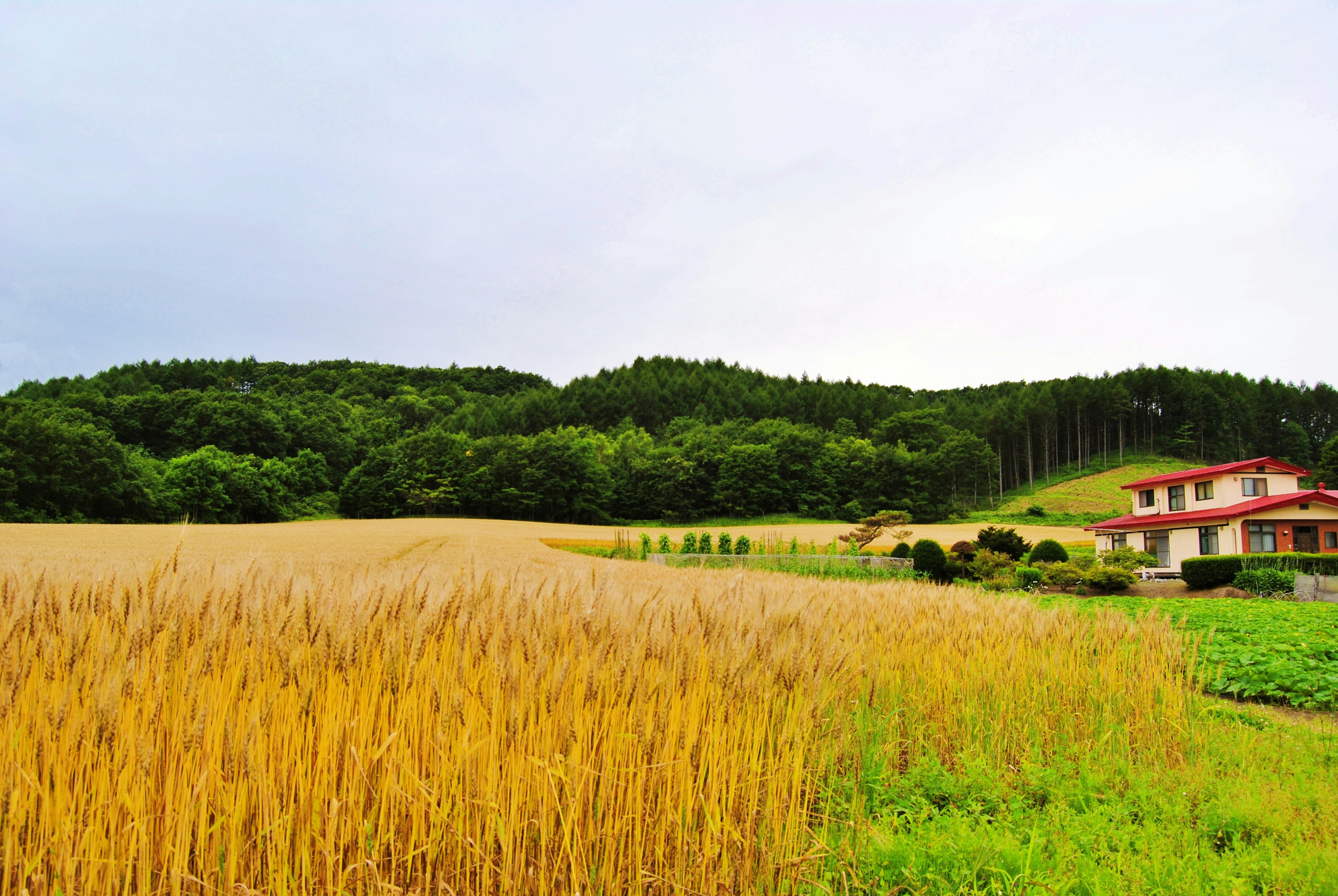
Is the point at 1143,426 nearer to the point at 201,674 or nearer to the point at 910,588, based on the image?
the point at 910,588

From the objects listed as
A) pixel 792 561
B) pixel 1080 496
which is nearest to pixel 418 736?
pixel 792 561

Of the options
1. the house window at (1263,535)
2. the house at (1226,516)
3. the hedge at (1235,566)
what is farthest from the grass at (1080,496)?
the hedge at (1235,566)

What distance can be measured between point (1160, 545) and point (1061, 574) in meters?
17.6

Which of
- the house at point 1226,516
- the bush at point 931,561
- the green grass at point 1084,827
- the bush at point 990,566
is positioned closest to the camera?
the green grass at point 1084,827

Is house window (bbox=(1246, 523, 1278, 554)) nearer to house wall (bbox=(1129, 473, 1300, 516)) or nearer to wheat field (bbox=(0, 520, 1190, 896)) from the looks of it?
house wall (bbox=(1129, 473, 1300, 516))

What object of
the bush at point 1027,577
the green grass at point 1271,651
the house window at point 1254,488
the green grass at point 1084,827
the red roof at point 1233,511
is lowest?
the bush at point 1027,577

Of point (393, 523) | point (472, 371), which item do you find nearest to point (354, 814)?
point (393, 523)

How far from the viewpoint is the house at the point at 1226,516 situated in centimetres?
2689

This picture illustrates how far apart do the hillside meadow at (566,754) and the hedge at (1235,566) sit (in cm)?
1881

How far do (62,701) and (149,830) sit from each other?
0.35m

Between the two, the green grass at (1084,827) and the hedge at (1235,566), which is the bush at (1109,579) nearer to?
the hedge at (1235,566)

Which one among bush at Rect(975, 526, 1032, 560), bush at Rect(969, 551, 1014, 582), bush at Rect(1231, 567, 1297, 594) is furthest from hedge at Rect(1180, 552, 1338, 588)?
bush at Rect(975, 526, 1032, 560)

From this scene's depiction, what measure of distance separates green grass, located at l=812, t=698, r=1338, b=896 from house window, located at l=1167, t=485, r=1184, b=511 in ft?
116

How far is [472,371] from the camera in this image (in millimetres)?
114125
